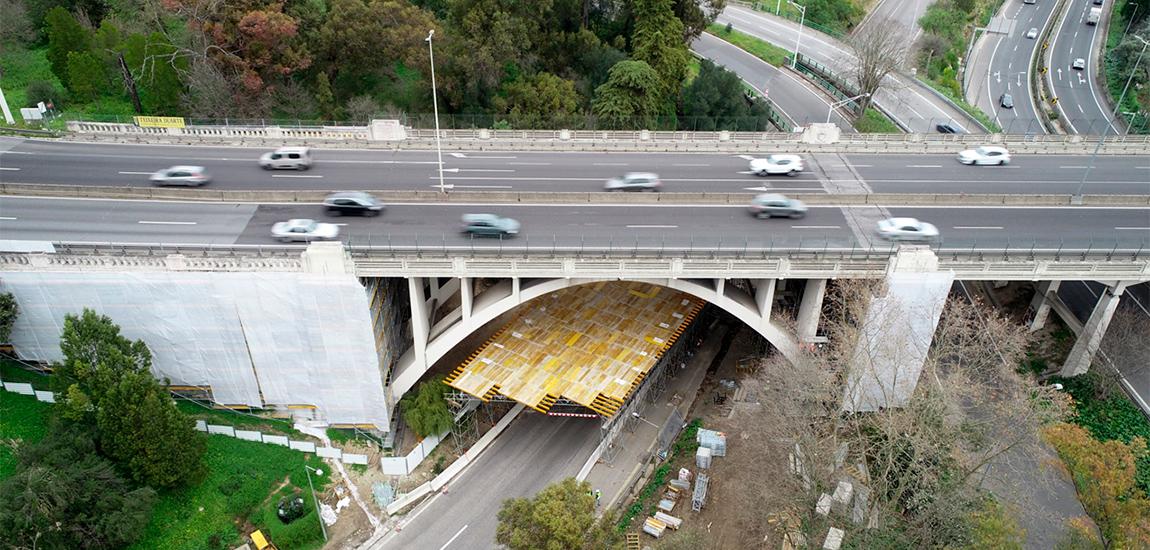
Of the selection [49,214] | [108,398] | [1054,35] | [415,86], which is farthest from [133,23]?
[1054,35]

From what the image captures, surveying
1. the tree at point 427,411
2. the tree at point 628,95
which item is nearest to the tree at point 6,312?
the tree at point 427,411

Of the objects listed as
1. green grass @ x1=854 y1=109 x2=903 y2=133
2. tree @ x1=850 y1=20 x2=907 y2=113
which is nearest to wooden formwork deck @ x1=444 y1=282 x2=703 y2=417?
green grass @ x1=854 y1=109 x2=903 y2=133

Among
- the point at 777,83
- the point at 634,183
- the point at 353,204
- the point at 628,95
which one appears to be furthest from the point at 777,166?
the point at 777,83

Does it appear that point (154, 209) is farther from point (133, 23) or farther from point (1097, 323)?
point (1097, 323)

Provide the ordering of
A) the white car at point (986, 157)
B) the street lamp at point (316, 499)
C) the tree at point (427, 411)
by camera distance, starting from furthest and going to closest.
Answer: the white car at point (986, 157) < the tree at point (427, 411) < the street lamp at point (316, 499)

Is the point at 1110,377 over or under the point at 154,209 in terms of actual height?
under

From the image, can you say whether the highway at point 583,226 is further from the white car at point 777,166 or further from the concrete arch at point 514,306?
the white car at point 777,166

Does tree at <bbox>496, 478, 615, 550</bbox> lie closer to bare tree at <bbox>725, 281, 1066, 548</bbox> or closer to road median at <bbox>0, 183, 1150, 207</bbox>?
bare tree at <bbox>725, 281, 1066, 548</bbox>
